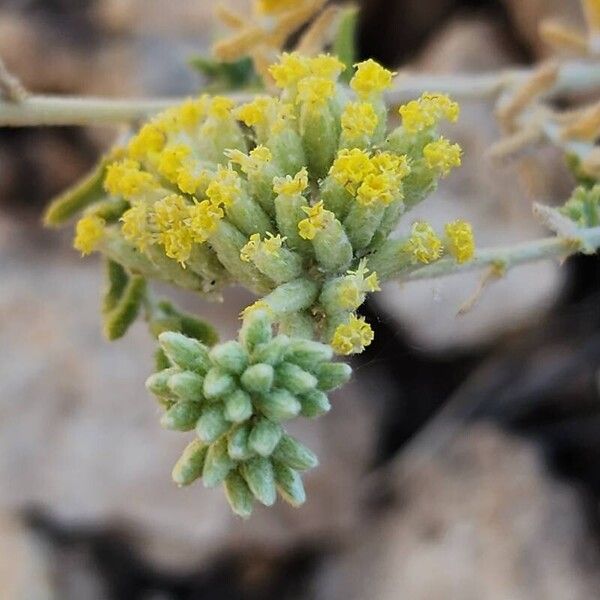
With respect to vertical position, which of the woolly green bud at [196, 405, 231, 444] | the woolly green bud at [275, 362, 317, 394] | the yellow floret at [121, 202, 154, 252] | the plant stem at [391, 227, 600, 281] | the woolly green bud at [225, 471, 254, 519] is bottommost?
the plant stem at [391, 227, 600, 281]

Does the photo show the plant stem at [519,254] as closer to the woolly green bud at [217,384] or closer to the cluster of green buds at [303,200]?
the cluster of green buds at [303,200]

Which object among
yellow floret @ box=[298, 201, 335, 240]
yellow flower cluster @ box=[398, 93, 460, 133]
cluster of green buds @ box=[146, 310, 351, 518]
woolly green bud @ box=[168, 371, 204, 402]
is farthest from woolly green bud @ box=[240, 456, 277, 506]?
yellow flower cluster @ box=[398, 93, 460, 133]

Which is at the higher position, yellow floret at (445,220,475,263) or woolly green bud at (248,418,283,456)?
yellow floret at (445,220,475,263)

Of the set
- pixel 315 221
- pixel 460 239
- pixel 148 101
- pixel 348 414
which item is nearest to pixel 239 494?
pixel 315 221

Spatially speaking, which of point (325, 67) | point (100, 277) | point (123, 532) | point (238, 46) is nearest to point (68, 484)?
point (123, 532)

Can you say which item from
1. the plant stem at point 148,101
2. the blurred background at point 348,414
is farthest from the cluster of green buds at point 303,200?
the blurred background at point 348,414

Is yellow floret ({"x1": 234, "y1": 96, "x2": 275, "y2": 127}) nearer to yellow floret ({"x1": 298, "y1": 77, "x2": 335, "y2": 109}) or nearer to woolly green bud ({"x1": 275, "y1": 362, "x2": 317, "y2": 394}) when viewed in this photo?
yellow floret ({"x1": 298, "y1": 77, "x2": 335, "y2": 109})

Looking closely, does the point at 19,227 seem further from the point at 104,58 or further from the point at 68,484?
the point at 68,484

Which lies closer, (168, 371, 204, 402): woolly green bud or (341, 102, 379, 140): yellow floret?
(168, 371, 204, 402): woolly green bud
